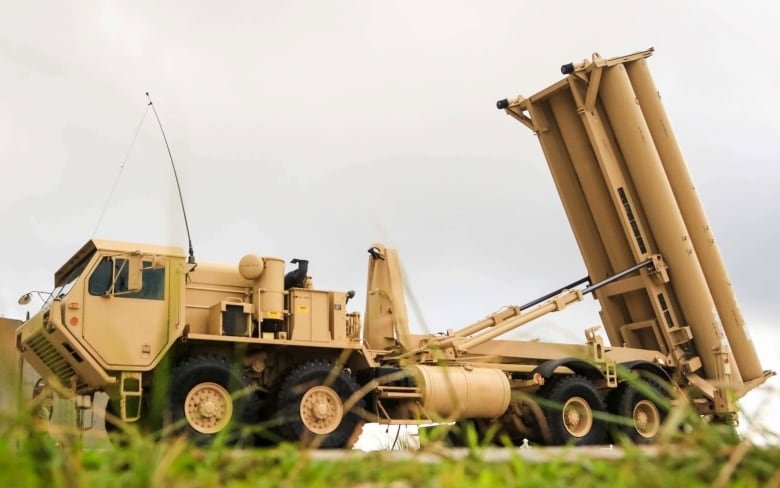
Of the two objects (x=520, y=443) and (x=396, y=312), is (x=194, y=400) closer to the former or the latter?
(x=396, y=312)

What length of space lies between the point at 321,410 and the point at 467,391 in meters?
2.13

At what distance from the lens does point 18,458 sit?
2.52 metres

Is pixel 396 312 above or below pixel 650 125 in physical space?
below

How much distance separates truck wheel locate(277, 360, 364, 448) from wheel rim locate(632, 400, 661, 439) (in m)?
4.37

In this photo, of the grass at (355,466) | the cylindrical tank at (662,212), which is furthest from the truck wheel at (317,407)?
the grass at (355,466)

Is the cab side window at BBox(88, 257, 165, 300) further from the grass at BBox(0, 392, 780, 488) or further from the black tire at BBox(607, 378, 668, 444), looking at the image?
the grass at BBox(0, 392, 780, 488)

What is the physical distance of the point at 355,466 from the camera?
3.09 meters

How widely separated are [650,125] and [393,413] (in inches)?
231

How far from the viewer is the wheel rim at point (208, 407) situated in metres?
9.37

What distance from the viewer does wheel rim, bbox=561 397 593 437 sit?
1166 centimetres

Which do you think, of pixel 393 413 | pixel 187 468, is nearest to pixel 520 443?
pixel 393 413

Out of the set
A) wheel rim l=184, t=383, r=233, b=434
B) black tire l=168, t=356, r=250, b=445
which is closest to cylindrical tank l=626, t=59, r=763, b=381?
black tire l=168, t=356, r=250, b=445

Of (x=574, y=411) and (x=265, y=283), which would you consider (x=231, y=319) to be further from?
(x=574, y=411)

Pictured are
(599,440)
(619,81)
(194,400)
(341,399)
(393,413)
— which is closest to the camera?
(194,400)
